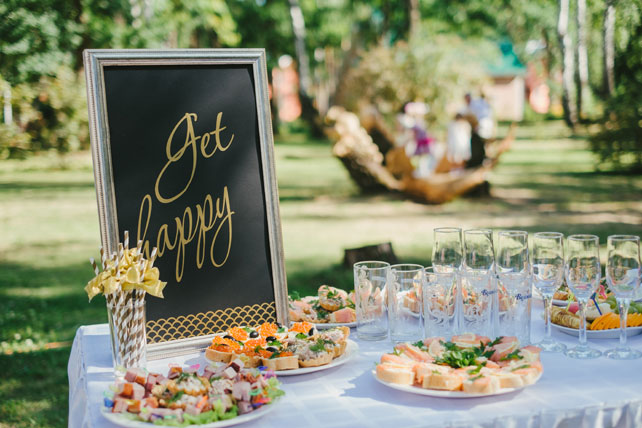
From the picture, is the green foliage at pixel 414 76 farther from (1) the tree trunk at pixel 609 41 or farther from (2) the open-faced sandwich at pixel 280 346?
(2) the open-faced sandwich at pixel 280 346

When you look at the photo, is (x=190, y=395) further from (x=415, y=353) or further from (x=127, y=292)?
(x=415, y=353)

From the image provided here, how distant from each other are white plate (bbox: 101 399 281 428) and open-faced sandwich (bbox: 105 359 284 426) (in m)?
0.01

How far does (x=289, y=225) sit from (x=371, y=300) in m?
8.05

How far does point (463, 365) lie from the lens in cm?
179

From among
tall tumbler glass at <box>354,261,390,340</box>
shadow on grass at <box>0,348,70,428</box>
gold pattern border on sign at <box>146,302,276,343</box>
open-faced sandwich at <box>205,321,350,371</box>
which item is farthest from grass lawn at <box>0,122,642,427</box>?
tall tumbler glass at <box>354,261,390,340</box>

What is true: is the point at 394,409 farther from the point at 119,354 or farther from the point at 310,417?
the point at 119,354

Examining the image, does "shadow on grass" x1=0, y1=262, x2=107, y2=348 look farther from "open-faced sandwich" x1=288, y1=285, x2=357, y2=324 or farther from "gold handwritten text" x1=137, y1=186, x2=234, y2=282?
"gold handwritten text" x1=137, y1=186, x2=234, y2=282

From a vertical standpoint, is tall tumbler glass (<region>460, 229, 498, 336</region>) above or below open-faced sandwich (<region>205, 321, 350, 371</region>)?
above

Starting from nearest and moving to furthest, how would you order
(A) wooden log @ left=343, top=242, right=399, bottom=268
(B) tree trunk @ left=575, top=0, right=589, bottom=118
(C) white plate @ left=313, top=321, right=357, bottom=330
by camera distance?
(C) white plate @ left=313, top=321, right=357, bottom=330
(A) wooden log @ left=343, top=242, right=399, bottom=268
(B) tree trunk @ left=575, top=0, right=589, bottom=118

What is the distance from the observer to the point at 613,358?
78.4 inches

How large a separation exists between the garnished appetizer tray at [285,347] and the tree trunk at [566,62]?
1522cm

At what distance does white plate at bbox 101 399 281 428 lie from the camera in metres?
1.54

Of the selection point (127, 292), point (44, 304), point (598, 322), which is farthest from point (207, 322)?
point (44, 304)

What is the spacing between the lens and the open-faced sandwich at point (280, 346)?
1.89m
